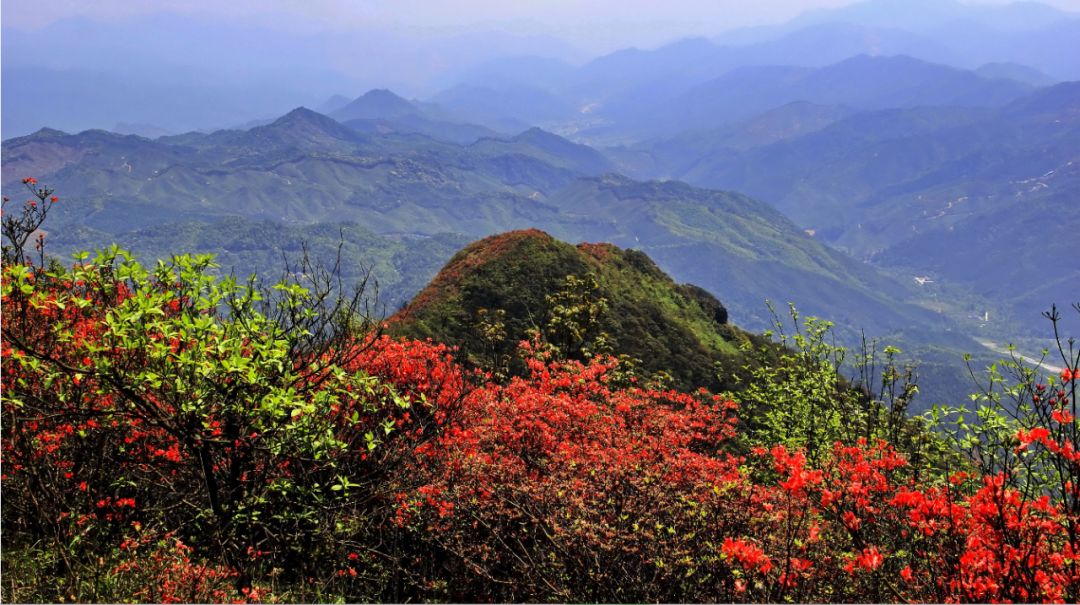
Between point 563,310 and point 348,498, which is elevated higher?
point 563,310

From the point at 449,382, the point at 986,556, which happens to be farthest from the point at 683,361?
the point at 986,556

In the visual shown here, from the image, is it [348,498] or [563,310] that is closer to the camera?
[348,498]

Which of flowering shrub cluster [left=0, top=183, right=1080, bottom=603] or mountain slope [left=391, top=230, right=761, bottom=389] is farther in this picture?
mountain slope [left=391, top=230, right=761, bottom=389]

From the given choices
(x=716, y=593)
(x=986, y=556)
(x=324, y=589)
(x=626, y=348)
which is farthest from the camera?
(x=626, y=348)

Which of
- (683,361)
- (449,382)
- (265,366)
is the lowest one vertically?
(683,361)

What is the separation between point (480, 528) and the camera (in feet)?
41.3

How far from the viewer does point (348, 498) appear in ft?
41.8

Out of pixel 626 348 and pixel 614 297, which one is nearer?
pixel 626 348

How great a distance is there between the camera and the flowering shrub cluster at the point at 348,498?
355 inches

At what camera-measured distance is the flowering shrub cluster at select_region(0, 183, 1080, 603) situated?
902 cm

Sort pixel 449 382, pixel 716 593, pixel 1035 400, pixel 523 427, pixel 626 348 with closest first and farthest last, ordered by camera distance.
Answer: pixel 1035 400 → pixel 716 593 → pixel 523 427 → pixel 449 382 → pixel 626 348

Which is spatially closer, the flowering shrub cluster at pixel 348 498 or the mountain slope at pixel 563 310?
the flowering shrub cluster at pixel 348 498

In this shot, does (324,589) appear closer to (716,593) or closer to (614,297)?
(716,593)

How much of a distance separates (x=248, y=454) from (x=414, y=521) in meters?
3.82
